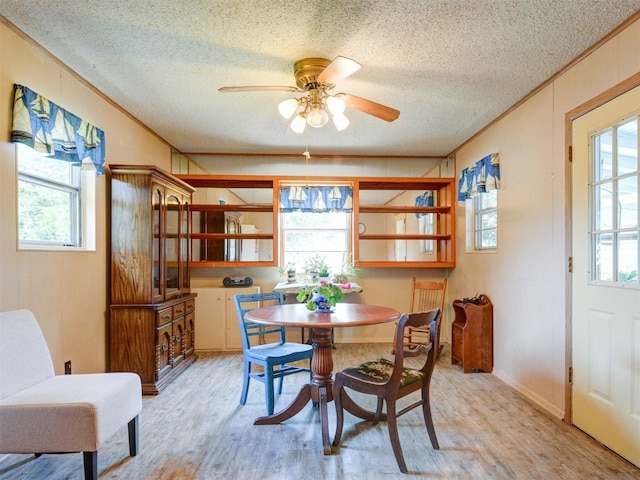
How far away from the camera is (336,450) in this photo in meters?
2.11

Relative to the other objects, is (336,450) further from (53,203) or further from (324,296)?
(53,203)

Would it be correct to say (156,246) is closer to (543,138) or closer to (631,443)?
(543,138)

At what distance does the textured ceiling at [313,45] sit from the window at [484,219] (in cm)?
86

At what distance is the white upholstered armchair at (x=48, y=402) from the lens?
164 centimetres

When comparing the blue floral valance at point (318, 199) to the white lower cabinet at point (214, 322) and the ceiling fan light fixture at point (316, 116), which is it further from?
the ceiling fan light fixture at point (316, 116)

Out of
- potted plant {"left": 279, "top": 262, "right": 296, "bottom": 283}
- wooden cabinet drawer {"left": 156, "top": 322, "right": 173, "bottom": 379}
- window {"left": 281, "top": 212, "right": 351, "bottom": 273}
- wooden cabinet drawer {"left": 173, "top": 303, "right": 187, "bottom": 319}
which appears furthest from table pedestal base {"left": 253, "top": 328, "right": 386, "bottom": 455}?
window {"left": 281, "top": 212, "right": 351, "bottom": 273}

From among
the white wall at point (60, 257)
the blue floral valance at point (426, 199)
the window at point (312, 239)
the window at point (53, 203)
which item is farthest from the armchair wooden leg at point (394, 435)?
the blue floral valance at point (426, 199)

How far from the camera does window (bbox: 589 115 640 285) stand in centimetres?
198

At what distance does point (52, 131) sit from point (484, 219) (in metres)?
3.87

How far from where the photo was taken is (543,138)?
276cm

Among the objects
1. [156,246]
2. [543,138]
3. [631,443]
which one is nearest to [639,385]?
[631,443]

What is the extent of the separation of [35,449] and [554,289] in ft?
10.6

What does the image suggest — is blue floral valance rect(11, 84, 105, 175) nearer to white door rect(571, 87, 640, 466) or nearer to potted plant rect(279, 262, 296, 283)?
potted plant rect(279, 262, 296, 283)

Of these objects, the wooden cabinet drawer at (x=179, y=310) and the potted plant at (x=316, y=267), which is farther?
the potted plant at (x=316, y=267)
